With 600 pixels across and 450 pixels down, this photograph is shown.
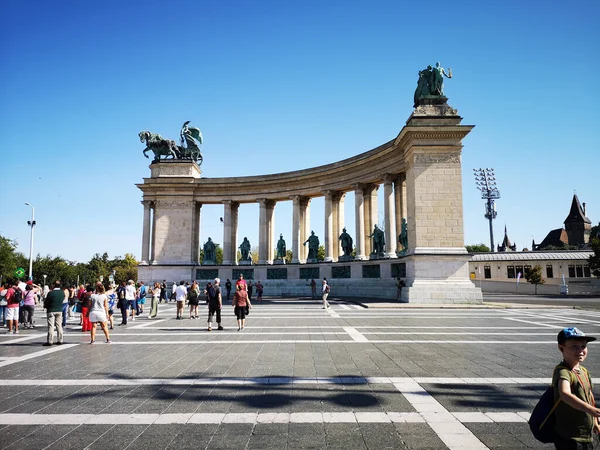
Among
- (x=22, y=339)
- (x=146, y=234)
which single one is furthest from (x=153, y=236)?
(x=22, y=339)

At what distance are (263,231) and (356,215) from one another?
39.4 feet

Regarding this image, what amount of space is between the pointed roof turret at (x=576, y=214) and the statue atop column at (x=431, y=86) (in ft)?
354

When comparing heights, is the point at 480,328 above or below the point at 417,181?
below

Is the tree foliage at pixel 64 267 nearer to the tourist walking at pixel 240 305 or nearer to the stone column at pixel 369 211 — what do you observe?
the stone column at pixel 369 211

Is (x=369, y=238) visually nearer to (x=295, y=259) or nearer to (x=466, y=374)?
(x=295, y=259)

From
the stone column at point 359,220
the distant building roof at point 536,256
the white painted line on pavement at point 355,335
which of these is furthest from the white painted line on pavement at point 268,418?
the distant building roof at point 536,256

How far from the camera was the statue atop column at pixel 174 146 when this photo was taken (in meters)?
47.1

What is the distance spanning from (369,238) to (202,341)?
28.4 meters

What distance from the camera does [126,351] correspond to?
11.5 metres

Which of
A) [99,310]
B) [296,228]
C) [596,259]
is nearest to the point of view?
[99,310]

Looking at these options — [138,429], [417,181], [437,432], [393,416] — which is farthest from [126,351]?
[417,181]

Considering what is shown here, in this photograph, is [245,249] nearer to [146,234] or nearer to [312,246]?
[312,246]

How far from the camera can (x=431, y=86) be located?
32062 millimetres

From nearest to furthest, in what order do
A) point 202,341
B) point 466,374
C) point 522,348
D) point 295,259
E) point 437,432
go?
point 437,432 → point 466,374 → point 522,348 → point 202,341 → point 295,259
